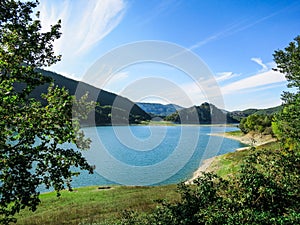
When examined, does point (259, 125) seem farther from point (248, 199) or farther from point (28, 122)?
point (28, 122)

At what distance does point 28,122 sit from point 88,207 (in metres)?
20.5

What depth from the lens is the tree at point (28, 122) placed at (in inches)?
345

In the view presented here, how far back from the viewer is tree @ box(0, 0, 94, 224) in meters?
8.76

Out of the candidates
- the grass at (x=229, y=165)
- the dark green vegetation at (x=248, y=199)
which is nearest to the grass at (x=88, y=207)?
the dark green vegetation at (x=248, y=199)

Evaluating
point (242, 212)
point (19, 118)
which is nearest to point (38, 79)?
point (19, 118)

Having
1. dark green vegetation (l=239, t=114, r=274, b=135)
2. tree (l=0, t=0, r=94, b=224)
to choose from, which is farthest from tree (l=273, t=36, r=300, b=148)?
dark green vegetation (l=239, t=114, r=274, b=135)

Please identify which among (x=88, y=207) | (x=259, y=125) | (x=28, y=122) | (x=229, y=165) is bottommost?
(x=229, y=165)

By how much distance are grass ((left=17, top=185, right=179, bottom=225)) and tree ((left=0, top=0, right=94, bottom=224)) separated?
10527 mm

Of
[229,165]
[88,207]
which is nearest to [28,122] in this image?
[88,207]

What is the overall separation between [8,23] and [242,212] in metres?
12.2

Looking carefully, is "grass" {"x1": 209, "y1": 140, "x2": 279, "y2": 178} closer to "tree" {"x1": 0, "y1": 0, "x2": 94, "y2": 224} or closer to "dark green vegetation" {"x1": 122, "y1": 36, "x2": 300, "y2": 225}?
"dark green vegetation" {"x1": 122, "y1": 36, "x2": 300, "y2": 225}

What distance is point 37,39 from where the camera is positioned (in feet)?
36.5

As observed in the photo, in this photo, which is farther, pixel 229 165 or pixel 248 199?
pixel 229 165

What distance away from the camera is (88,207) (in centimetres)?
2694
